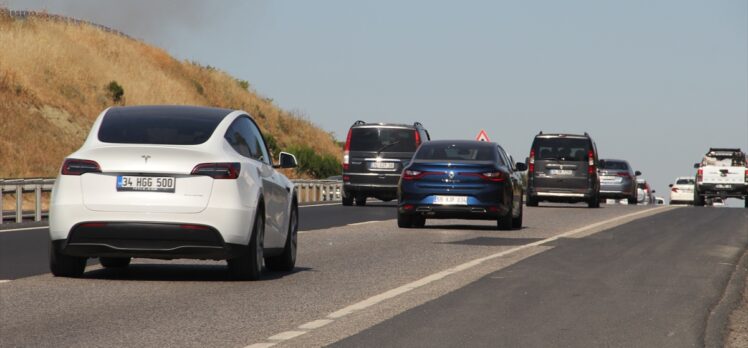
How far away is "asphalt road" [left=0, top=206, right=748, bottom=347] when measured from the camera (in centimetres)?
1048

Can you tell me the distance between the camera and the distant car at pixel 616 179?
52500mm

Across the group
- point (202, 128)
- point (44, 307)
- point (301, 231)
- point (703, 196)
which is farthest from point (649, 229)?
point (703, 196)

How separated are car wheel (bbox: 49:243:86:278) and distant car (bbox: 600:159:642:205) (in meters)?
39.0

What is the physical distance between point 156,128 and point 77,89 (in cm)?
6362

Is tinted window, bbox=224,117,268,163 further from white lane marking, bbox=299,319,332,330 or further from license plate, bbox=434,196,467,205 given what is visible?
license plate, bbox=434,196,467,205

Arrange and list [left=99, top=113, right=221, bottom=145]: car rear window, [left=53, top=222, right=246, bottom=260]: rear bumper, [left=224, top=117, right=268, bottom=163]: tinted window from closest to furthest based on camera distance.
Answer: [left=53, top=222, right=246, bottom=260]: rear bumper < [left=99, top=113, right=221, bottom=145]: car rear window < [left=224, top=117, right=268, bottom=163]: tinted window

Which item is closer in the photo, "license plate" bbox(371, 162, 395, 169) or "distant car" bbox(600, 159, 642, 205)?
"license plate" bbox(371, 162, 395, 169)

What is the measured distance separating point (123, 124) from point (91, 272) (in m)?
1.81

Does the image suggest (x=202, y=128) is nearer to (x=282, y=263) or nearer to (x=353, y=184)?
(x=282, y=263)

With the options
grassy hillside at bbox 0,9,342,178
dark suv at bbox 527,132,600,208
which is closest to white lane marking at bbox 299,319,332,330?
dark suv at bbox 527,132,600,208

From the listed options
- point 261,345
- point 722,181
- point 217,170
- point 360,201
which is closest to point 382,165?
point 360,201

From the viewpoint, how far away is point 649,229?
2734 cm

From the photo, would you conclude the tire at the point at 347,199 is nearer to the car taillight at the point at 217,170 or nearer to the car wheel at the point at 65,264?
the car wheel at the point at 65,264

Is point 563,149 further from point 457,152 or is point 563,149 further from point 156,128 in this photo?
point 156,128
